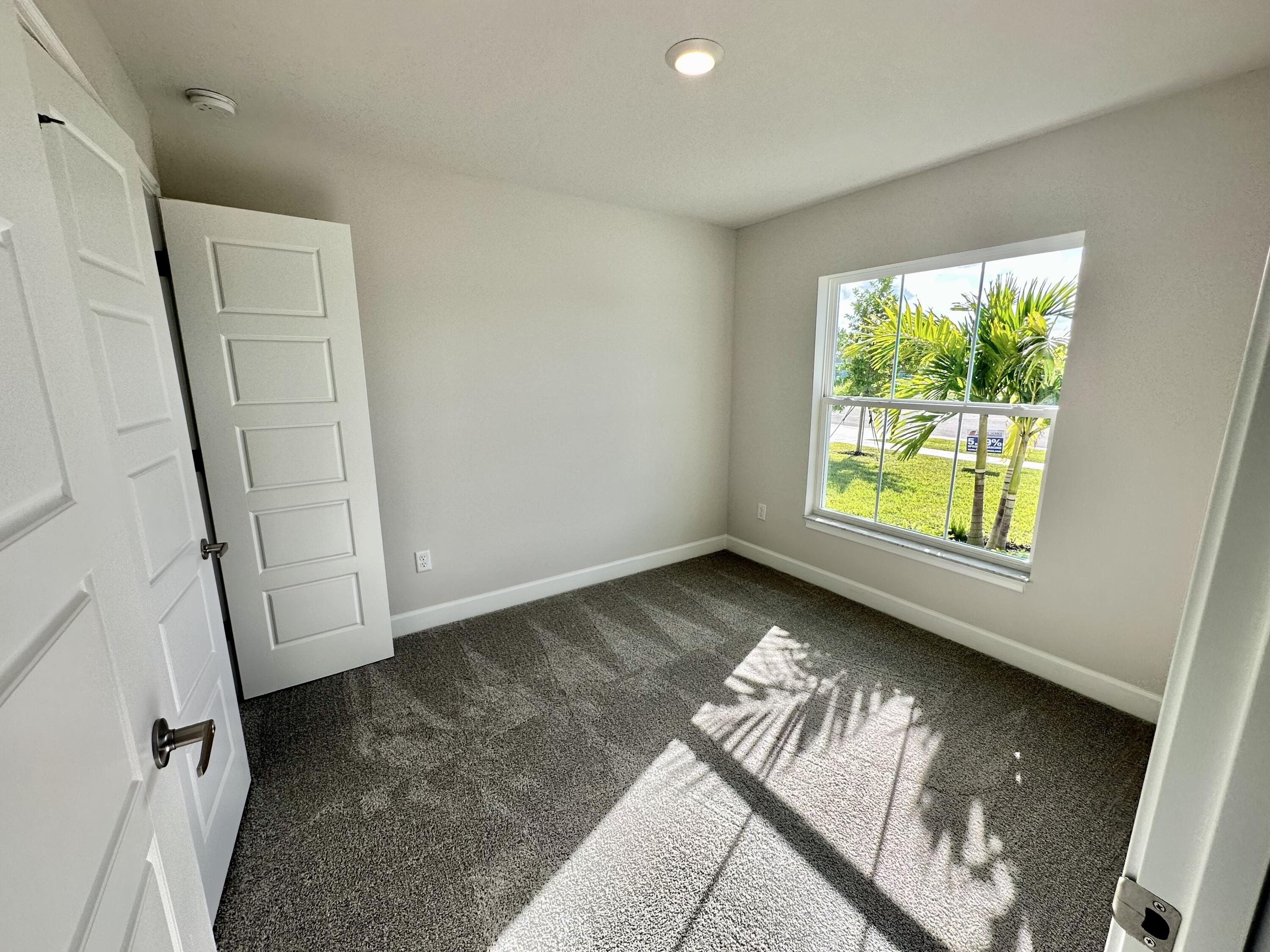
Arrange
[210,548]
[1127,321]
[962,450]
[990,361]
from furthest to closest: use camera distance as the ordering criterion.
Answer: [962,450]
[990,361]
[1127,321]
[210,548]

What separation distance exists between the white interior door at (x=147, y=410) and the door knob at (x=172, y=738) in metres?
0.12

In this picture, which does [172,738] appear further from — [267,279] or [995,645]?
[995,645]

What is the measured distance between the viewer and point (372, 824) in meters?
1.72

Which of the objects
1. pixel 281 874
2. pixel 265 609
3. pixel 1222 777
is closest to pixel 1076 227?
pixel 1222 777

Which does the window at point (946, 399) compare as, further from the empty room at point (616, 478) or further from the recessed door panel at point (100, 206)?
the recessed door panel at point (100, 206)

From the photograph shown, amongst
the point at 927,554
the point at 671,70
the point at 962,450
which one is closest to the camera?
the point at 671,70

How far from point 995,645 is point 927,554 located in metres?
0.53

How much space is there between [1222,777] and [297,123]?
10.2ft

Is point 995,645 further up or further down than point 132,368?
further down

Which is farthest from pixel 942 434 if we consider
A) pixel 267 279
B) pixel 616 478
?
pixel 267 279

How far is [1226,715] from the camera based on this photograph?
1.53 ft

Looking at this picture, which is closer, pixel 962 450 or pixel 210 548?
pixel 210 548

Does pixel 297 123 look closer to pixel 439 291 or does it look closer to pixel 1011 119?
pixel 439 291

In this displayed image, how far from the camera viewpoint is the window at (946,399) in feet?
7.98
